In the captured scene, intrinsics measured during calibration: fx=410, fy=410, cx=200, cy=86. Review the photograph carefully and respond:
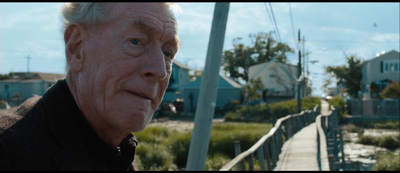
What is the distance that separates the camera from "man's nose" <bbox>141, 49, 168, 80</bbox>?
132 cm

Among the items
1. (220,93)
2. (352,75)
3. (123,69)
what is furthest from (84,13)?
(352,75)

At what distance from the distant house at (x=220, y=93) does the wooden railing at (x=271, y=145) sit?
58.9 feet

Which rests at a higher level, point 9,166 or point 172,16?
point 172,16

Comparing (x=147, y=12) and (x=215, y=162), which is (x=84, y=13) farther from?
(x=215, y=162)

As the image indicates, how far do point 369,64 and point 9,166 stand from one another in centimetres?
5672

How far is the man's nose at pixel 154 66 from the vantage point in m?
1.32

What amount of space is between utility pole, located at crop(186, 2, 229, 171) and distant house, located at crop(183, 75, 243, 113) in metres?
43.3

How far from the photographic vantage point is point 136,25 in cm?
134

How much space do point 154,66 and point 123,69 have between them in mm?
101

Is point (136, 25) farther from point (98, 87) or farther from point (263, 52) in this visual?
point (263, 52)

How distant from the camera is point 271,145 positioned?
43.7 ft

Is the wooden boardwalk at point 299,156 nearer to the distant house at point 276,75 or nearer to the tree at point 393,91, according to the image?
the tree at point 393,91

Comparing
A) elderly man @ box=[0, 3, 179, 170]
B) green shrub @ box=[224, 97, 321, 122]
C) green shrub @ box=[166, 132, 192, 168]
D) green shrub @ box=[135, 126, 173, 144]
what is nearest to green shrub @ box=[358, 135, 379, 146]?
green shrub @ box=[224, 97, 321, 122]

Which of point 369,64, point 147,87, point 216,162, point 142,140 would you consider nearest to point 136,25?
point 147,87
